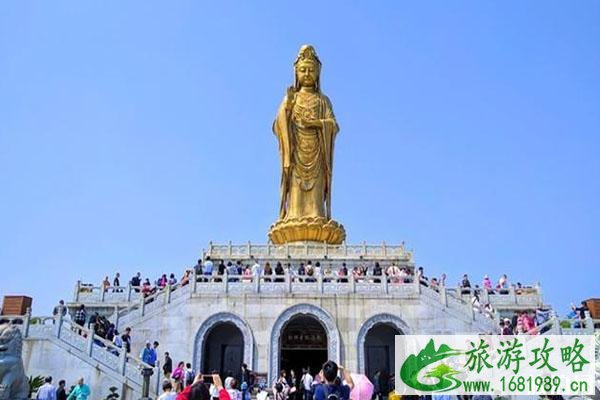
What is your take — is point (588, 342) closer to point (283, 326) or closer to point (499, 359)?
point (499, 359)

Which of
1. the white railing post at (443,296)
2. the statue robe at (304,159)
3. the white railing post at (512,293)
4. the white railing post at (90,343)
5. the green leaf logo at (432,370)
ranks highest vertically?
the statue robe at (304,159)

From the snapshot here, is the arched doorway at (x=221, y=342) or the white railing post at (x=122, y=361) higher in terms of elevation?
the arched doorway at (x=221, y=342)

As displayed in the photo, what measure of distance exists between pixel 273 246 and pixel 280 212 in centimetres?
404

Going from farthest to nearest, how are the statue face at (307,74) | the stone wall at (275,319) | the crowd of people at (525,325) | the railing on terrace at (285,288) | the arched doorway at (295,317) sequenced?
1. the statue face at (307,74)
2. the railing on terrace at (285,288)
3. the stone wall at (275,319)
4. the arched doorway at (295,317)
5. the crowd of people at (525,325)

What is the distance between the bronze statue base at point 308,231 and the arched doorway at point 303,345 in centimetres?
731

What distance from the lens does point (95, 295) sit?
20047 mm

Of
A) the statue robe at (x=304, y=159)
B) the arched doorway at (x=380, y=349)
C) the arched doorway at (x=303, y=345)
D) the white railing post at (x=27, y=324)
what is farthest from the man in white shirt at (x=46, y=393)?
the statue robe at (x=304, y=159)

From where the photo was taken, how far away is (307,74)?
97.0 ft

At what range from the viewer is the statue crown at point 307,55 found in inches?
1179

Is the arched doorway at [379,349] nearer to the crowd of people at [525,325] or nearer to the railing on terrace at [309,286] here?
the railing on terrace at [309,286]

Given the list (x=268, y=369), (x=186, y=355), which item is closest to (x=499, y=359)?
(x=268, y=369)

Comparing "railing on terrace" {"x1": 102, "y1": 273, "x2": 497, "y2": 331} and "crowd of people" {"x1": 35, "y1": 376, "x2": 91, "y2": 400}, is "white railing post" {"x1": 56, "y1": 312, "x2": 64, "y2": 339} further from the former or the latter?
"crowd of people" {"x1": 35, "y1": 376, "x2": 91, "y2": 400}

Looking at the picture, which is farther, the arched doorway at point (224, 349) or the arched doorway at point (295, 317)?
the arched doorway at point (224, 349)

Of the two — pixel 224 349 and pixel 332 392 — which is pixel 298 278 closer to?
pixel 224 349
